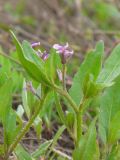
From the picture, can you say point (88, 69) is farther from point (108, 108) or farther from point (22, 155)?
point (22, 155)

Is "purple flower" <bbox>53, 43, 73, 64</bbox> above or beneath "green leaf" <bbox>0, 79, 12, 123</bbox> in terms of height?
above

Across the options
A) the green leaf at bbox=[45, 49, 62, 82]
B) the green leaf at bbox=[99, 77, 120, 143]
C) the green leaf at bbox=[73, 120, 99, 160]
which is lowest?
the green leaf at bbox=[73, 120, 99, 160]

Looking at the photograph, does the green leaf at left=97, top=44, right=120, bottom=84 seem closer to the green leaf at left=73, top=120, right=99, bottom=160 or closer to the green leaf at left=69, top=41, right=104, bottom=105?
the green leaf at left=69, top=41, right=104, bottom=105

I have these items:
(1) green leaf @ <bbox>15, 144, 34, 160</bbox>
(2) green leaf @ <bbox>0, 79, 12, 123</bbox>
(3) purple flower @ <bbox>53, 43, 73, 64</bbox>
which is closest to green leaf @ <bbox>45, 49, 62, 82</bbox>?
(3) purple flower @ <bbox>53, 43, 73, 64</bbox>

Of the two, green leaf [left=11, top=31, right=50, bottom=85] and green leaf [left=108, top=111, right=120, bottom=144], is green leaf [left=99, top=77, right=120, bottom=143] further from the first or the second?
green leaf [left=11, top=31, right=50, bottom=85]

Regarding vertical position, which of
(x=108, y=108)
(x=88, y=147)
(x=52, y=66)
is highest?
(x=52, y=66)

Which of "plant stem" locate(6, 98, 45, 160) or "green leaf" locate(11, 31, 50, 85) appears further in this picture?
"plant stem" locate(6, 98, 45, 160)

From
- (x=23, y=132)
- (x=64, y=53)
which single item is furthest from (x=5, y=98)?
(x=64, y=53)
